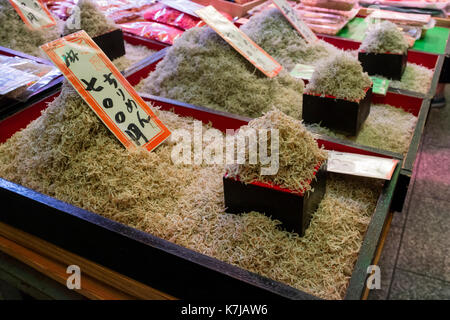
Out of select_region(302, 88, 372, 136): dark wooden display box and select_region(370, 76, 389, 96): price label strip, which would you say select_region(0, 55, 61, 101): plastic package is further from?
select_region(370, 76, 389, 96): price label strip

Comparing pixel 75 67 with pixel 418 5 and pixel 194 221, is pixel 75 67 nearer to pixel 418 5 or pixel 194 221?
pixel 194 221

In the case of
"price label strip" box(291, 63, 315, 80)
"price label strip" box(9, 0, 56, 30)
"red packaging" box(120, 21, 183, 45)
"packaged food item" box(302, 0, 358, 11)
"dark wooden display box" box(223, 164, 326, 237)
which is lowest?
"dark wooden display box" box(223, 164, 326, 237)

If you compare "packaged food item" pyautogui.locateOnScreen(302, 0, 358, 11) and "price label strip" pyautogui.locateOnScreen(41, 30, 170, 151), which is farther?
"packaged food item" pyautogui.locateOnScreen(302, 0, 358, 11)

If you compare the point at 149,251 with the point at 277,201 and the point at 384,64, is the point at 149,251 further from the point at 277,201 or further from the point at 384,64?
the point at 384,64

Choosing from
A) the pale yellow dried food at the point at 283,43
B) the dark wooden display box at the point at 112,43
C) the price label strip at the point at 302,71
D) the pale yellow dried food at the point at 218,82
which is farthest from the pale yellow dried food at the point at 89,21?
the price label strip at the point at 302,71

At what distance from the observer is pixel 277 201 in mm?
996

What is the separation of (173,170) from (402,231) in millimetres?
1324

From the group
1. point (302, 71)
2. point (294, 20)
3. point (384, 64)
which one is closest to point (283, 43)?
point (294, 20)

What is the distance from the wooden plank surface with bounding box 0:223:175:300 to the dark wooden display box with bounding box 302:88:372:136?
923mm

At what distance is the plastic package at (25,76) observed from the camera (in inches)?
59.6

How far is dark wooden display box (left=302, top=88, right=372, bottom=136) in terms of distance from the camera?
144cm

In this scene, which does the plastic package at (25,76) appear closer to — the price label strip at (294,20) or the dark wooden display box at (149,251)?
the dark wooden display box at (149,251)

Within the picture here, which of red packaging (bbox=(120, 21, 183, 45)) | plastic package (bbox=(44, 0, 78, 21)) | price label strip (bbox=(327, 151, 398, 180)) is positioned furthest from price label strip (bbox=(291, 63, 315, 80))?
plastic package (bbox=(44, 0, 78, 21))
